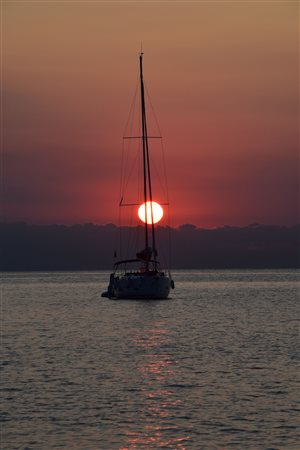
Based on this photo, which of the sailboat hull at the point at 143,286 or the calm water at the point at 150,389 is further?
the sailboat hull at the point at 143,286

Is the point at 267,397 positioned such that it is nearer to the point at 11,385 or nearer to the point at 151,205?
the point at 11,385

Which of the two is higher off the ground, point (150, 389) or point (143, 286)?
point (143, 286)

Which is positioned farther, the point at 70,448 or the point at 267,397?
the point at 267,397

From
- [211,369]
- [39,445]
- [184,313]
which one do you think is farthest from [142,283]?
[39,445]

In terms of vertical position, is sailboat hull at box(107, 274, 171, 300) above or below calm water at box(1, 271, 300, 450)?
above

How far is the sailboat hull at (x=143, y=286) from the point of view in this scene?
3829 inches

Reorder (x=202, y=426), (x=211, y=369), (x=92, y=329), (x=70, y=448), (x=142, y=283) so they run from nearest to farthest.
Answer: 1. (x=70, y=448)
2. (x=202, y=426)
3. (x=211, y=369)
4. (x=92, y=329)
5. (x=142, y=283)

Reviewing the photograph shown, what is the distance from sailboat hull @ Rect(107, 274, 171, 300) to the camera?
319 feet

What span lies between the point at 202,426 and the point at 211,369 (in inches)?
580

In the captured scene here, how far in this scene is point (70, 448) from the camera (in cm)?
2827

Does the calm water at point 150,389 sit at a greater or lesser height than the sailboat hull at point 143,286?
lesser

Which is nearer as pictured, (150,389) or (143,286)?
(150,389)

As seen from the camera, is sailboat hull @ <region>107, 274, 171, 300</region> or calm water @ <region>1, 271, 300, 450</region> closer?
calm water @ <region>1, 271, 300, 450</region>

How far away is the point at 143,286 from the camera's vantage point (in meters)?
97.2
